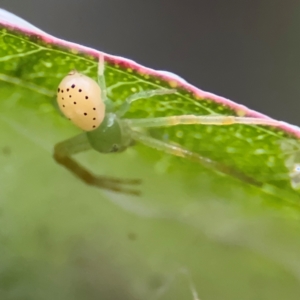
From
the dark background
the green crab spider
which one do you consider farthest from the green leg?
the dark background

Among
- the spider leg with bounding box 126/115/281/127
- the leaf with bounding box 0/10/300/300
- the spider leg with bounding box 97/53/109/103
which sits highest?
the spider leg with bounding box 97/53/109/103

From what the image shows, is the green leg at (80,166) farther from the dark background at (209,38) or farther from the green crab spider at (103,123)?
the dark background at (209,38)

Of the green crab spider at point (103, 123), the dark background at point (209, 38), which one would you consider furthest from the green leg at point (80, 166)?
the dark background at point (209, 38)

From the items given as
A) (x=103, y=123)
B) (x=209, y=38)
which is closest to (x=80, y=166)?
(x=103, y=123)

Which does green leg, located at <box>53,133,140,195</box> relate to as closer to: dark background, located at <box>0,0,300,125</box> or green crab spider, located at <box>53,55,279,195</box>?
green crab spider, located at <box>53,55,279,195</box>

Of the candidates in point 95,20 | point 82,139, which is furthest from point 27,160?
point 95,20

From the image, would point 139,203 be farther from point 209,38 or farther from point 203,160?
point 209,38

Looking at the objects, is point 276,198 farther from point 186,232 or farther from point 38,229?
point 38,229
